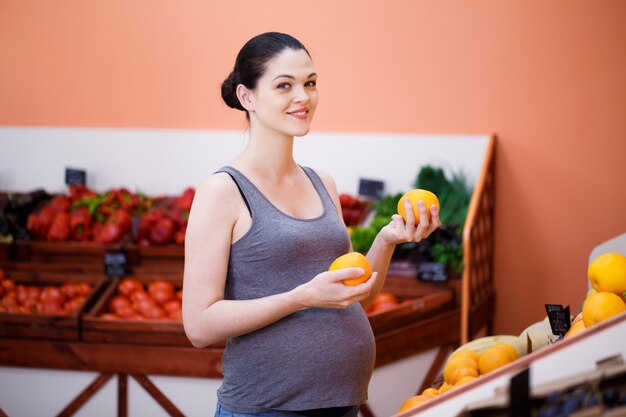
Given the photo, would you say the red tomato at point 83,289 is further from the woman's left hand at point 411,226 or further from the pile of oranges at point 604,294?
the pile of oranges at point 604,294

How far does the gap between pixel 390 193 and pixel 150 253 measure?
1375mm

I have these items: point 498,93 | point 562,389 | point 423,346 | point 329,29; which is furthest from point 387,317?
point 562,389

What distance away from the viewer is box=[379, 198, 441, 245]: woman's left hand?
1854mm

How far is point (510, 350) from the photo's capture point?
215 cm

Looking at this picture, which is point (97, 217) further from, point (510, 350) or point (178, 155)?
point (510, 350)

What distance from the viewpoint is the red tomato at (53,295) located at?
388 centimetres

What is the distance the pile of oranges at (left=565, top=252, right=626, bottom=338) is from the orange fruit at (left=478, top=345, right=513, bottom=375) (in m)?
0.25

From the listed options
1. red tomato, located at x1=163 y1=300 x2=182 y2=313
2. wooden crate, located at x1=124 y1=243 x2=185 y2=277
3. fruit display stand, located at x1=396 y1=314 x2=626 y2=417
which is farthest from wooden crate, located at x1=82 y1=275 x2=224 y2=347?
fruit display stand, located at x1=396 y1=314 x2=626 y2=417

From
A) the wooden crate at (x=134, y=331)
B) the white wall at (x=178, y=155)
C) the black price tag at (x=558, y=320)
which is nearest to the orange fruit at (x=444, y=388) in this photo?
the black price tag at (x=558, y=320)

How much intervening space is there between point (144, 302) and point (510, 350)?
2.11 m

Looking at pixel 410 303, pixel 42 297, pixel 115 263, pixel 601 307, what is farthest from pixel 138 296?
pixel 601 307

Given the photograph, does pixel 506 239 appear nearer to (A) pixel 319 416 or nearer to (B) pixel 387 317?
(B) pixel 387 317

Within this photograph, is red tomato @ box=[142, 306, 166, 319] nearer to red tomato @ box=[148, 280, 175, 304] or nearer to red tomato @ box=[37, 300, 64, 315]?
red tomato @ box=[148, 280, 175, 304]

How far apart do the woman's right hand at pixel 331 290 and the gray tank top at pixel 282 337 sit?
15 cm
